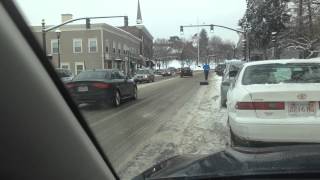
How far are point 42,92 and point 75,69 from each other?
65.2 m

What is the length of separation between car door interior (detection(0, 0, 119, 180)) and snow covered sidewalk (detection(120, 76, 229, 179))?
5.18 m

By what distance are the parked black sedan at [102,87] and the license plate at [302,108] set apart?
10032mm

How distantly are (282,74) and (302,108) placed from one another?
123 centimetres

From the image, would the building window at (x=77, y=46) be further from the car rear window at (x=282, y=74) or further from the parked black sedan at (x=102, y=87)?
the car rear window at (x=282, y=74)

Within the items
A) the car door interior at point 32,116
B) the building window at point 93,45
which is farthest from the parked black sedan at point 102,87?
the building window at point 93,45

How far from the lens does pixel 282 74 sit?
939 centimetres

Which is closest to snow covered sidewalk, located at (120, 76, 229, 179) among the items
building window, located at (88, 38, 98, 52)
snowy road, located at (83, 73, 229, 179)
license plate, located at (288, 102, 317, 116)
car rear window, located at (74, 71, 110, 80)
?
snowy road, located at (83, 73, 229, 179)

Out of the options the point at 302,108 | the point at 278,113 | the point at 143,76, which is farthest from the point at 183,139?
the point at 143,76

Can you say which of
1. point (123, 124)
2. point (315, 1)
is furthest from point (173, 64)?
point (123, 124)

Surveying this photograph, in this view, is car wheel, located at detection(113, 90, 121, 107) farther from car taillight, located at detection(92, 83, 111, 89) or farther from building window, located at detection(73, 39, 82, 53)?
building window, located at detection(73, 39, 82, 53)

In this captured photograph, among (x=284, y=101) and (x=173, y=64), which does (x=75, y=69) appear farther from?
(x=173, y=64)

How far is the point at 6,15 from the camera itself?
1.83 metres

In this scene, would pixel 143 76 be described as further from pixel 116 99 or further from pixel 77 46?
pixel 116 99

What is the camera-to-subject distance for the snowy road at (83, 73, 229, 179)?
29.6ft
